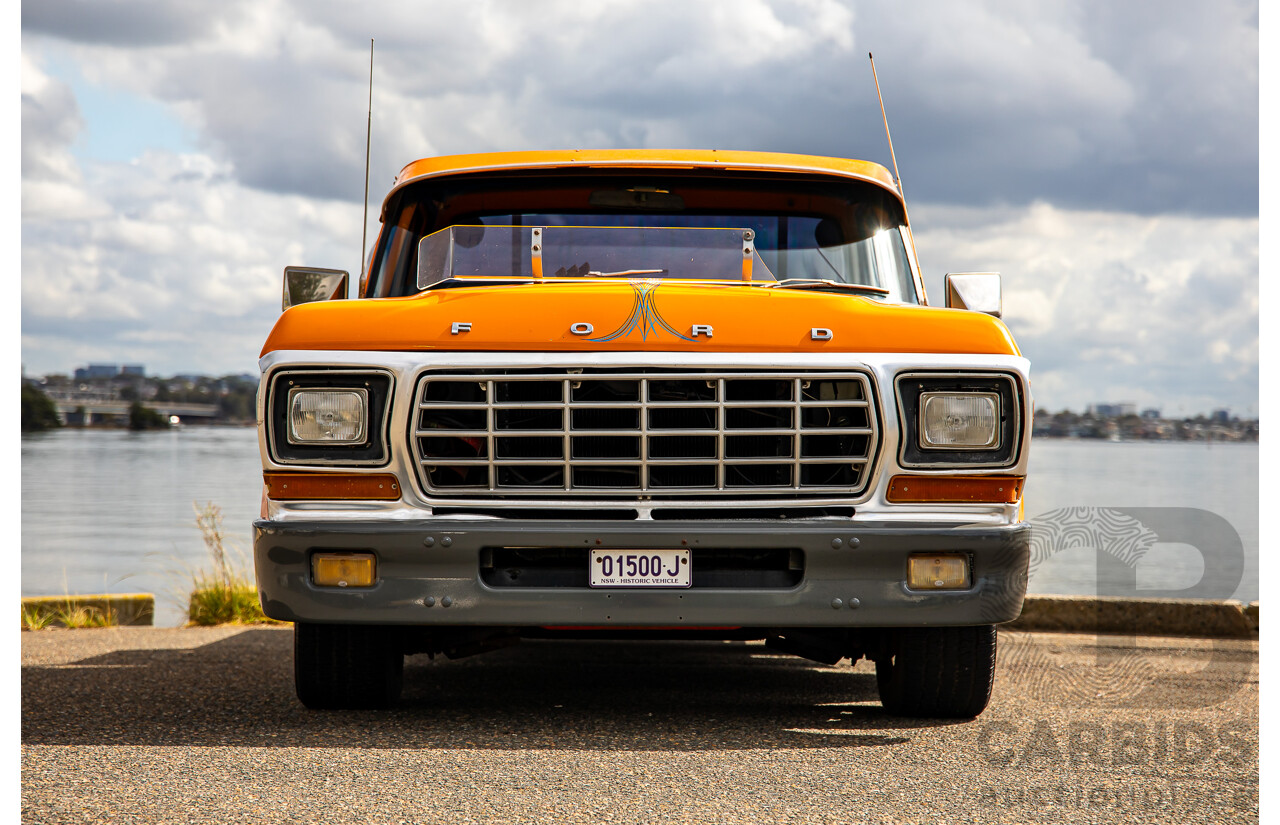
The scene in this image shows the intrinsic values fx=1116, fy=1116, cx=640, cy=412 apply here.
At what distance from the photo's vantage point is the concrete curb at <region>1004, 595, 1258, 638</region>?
787 cm

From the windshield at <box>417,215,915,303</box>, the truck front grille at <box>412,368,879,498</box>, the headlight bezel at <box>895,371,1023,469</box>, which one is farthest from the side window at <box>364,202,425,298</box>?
the headlight bezel at <box>895,371,1023,469</box>

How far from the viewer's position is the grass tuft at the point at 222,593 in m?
8.59

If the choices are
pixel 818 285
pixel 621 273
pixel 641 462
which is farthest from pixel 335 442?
pixel 818 285

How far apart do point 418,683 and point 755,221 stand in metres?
2.86

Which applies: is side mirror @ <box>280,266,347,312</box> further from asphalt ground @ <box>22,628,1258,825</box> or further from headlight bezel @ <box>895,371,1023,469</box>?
headlight bezel @ <box>895,371,1023,469</box>

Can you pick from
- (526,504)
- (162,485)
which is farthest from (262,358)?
(162,485)

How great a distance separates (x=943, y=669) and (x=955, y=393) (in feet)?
3.91

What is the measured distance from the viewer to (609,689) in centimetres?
552

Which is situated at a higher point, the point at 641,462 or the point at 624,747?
the point at 641,462

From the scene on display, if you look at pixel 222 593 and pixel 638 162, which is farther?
pixel 222 593

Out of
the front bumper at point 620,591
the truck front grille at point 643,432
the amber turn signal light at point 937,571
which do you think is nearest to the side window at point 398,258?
the truck front grille at point 643,432

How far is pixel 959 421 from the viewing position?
4.20 m

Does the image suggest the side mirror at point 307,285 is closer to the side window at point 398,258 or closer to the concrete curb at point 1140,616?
the side window at point 398,258

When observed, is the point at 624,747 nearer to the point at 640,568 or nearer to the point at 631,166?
the point at 640,568
